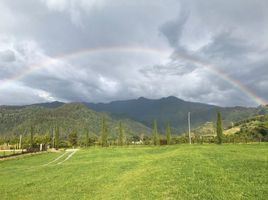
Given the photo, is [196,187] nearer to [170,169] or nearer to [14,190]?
[170,169]

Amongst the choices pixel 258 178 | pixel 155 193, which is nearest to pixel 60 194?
pixel 155 193

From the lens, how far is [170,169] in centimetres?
2300

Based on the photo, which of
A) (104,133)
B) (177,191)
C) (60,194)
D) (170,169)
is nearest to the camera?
(177,191)

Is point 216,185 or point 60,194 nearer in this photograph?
point 216,185

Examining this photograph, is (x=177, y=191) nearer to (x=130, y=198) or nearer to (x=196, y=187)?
(x=196, y=187)

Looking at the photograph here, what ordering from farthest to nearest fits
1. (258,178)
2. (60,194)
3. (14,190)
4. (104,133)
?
1. (104,133)
2. (14,190)
3. (60,194)
4. (258,178)

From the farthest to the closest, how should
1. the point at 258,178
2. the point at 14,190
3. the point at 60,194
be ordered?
the point at 14,190, the point at 60,194, the point at 258,178

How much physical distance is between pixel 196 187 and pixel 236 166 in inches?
310

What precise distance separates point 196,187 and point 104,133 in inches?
3930

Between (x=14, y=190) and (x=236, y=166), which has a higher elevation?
(x=236, y=166)

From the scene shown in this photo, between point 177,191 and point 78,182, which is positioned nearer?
point 177,191

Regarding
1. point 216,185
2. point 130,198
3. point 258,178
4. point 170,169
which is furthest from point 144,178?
point 258,178

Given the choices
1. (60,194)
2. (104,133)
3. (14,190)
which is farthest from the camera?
(104,133)

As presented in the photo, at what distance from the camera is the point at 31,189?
24406 mm
